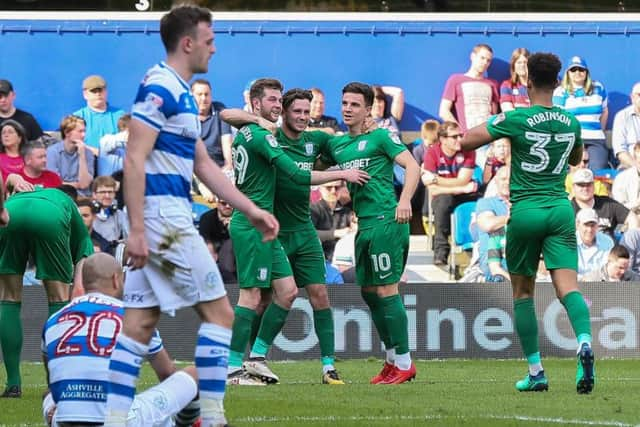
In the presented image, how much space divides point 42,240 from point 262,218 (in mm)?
3548

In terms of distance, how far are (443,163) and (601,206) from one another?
2092mm

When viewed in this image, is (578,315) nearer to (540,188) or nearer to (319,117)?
(540,188)

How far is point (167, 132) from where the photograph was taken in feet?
22.8

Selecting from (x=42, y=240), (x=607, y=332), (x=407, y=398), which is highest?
(x=42, y=240)

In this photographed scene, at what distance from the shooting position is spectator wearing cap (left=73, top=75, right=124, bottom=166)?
59.3 feet

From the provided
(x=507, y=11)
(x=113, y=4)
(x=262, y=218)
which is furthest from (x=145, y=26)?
(x=262, y=218)

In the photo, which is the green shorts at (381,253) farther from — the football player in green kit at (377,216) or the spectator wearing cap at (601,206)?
the spectator wearing cap at (601,206)

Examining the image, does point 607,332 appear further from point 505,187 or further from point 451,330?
point 505,187

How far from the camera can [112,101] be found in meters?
19.4

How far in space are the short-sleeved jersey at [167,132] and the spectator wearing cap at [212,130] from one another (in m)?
10.8

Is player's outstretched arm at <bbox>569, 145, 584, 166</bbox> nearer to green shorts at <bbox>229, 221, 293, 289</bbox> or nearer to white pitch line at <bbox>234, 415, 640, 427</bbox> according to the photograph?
green shorts at <bbox>229, 221, 293, 289</bbox>

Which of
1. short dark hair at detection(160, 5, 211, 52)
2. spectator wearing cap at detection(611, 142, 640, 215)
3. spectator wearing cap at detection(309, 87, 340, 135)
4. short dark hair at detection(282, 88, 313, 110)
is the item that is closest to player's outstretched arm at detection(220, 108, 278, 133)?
short dark hair at detection(282, 88, 313, 110)

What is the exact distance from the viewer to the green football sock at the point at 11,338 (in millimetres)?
10040

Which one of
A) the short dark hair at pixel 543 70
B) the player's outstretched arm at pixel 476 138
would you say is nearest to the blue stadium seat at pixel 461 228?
the short dark hair at pixel 543 70
